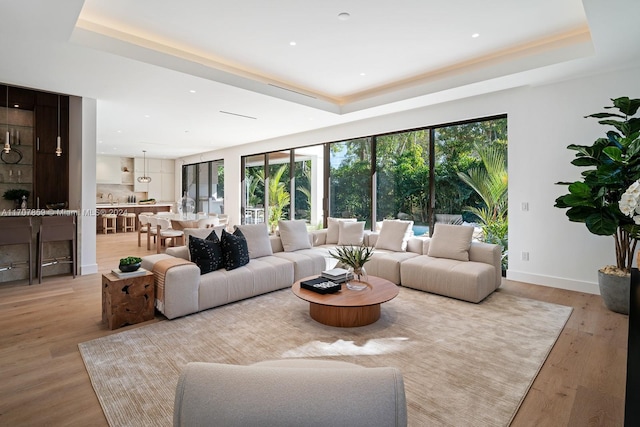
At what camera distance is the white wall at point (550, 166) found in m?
4.36

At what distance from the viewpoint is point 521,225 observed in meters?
4.95

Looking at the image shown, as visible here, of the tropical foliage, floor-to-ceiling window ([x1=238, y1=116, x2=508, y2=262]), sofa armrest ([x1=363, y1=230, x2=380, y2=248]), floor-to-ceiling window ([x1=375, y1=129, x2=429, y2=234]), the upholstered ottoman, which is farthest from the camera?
floor-to-ceiling window ([x1=375, y1=129, x2=429, y2=234])

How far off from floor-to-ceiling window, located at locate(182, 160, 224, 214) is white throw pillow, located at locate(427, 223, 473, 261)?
27.4 ft

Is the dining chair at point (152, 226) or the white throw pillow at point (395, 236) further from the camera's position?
the dining chair at point (152, 226)

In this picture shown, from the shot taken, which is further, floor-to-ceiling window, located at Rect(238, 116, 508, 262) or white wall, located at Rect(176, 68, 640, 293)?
floor-to-ceiling window, located at Rect(238, 116, 508, 262)

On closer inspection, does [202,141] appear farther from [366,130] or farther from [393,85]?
[393,85]

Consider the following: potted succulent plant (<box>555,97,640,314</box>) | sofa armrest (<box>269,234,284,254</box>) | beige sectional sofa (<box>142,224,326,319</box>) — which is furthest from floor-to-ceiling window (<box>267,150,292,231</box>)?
potted succulent plant (<box>555,97,640,314</box>)

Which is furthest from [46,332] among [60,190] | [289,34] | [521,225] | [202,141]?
[202,141]

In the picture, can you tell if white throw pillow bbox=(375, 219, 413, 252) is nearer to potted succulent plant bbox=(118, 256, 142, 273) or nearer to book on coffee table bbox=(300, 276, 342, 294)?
book on coffee table bbox=(300, 276, 342, 294)

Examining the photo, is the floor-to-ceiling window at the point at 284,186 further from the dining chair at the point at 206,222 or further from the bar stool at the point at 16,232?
the bar stool at the point at 16,232

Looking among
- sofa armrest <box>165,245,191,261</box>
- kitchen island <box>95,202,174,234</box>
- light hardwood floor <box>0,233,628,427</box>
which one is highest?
kitchen island <box>95,202,174,234</box>

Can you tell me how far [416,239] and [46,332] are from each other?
4844mm

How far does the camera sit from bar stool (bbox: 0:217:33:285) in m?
4.47

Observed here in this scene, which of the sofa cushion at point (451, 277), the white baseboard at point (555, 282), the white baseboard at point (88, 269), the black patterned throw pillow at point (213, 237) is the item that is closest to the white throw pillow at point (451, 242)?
the sofa cushion at point (451, 277)
